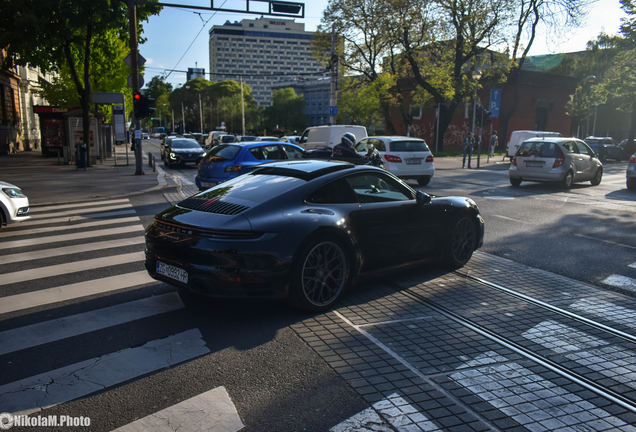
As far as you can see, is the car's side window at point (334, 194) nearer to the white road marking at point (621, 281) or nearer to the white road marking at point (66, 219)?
the white road marking at point (621, 281)

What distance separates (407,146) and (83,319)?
12971 mm

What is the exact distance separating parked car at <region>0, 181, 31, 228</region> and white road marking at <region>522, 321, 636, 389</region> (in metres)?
9.11

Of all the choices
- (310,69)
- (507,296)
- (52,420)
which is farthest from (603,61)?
(310,69)

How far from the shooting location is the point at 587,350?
410 centimetres

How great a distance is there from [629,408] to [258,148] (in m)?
11.4

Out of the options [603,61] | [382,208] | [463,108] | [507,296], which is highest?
[603,61]

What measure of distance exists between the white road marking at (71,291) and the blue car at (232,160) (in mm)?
6802

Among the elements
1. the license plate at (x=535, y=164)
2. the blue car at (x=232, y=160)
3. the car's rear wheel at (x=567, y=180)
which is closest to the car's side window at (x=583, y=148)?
the car's rear wheel at (x=567, y=180)

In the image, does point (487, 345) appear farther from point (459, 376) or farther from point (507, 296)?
point (507, 296)

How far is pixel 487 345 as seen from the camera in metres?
4.13

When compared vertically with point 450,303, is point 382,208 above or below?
above

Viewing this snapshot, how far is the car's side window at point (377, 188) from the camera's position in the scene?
5.44m

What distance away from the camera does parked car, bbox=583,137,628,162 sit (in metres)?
35.8

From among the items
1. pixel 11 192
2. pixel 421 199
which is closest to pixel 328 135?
pixel 11 192
